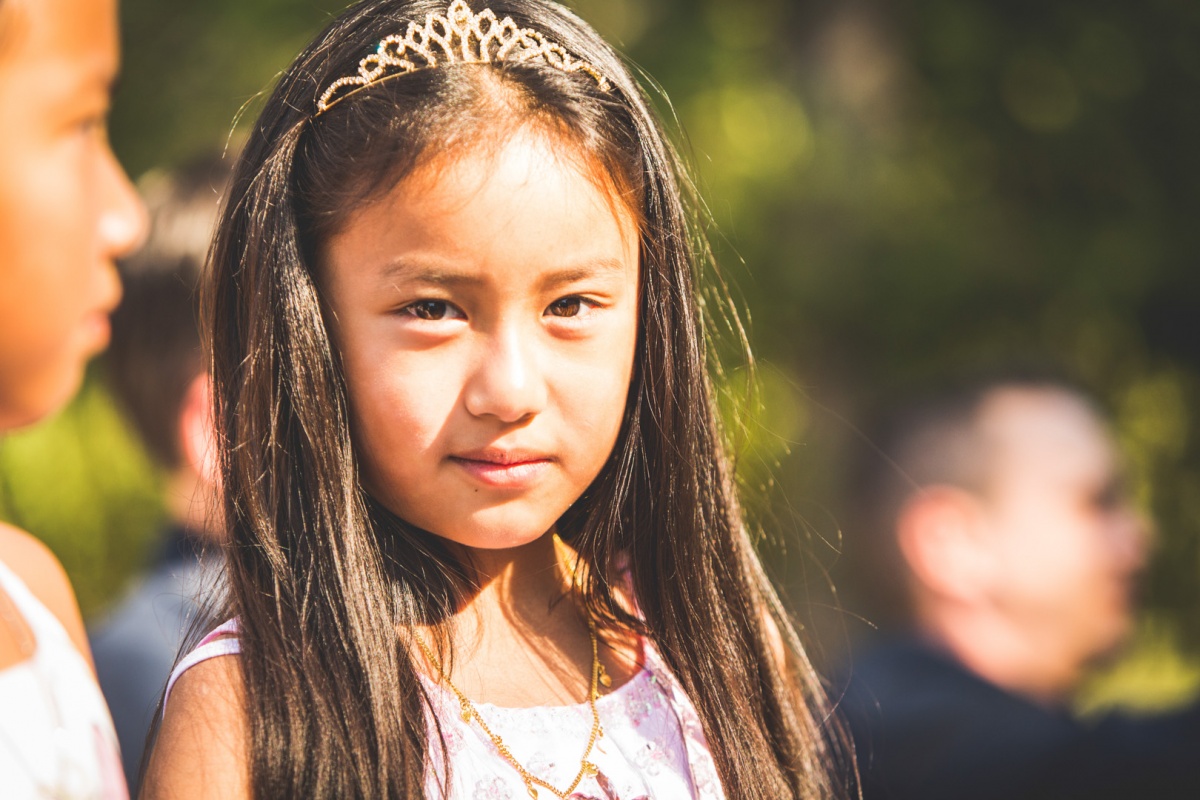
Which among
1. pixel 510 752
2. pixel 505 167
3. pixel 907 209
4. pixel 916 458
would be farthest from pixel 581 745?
pixel 907 209

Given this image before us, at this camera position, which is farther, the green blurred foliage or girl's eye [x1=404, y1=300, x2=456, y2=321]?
the green blurred foliage

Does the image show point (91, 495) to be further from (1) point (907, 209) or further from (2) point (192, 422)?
(1) point (907, 209)

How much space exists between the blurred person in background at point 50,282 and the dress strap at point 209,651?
0.48 feet

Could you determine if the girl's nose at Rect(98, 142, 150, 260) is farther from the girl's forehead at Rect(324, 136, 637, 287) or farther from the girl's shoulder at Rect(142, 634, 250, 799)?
the girl's shoulder at Rect(142, 634, 250, 799)

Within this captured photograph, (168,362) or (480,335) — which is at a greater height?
(168,362)

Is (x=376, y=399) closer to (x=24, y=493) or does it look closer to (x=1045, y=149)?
(x=24, y=493)

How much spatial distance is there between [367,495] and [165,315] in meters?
1.45

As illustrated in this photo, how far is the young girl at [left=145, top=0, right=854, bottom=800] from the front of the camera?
5.14 ft

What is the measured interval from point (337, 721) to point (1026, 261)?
14.5 ft

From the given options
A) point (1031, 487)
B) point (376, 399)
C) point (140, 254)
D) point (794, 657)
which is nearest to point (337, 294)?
point (376, 399)

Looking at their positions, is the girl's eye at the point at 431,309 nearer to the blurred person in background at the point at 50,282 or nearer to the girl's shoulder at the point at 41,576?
the blurred person in background at the point at 50,282

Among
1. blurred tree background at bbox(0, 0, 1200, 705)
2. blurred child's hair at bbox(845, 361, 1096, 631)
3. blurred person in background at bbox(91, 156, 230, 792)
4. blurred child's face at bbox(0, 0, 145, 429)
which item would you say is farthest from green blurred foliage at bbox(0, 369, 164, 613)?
blurred child's face at bbox(0, 0, 145, 429)

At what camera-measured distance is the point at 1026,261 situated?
5344 mm

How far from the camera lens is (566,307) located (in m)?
1.66
